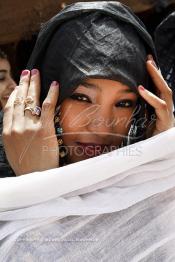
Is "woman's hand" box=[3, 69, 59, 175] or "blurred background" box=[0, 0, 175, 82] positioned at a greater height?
"blurred background" box=[0, 0, 175, 82]

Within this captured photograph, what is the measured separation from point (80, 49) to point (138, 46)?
0.15 meters

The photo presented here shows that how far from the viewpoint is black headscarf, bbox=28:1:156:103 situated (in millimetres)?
1232

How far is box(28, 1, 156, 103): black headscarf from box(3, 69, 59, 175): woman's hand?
64 mm

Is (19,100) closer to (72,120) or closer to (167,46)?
(72,120)

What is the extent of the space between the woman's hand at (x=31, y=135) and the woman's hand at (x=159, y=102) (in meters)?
0.24

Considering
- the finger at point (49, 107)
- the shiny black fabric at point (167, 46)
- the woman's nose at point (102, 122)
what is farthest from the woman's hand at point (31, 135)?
the shiny black fabric at point (167, 46)

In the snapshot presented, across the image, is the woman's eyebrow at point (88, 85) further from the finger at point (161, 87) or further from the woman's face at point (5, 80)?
the woman's face at point (5, 80)

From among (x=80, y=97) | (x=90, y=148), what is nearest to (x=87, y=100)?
(x=80, y=97)

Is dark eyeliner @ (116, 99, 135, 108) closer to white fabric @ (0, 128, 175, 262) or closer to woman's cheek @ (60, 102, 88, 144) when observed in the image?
woman's cheek @ (60, 102, 88, 144)

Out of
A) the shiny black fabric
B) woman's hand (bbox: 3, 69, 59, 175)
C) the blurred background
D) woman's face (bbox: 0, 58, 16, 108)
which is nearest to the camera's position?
woman's hand (bbox: 3, 69, 59, 175)

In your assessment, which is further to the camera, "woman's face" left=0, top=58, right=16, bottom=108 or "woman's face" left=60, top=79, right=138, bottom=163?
"woman's face" left=0, top=58, right=16, bottom=108

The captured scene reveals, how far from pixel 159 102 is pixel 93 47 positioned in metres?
0.21

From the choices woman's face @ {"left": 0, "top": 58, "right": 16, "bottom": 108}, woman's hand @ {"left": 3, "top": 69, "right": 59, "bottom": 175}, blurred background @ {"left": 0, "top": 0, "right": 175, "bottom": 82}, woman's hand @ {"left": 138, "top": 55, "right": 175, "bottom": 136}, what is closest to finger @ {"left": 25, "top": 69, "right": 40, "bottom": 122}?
woman's hand @ {"left": 3, "top": 69, "right": 59, "bottom": 175}

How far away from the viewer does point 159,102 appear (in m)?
1.23
